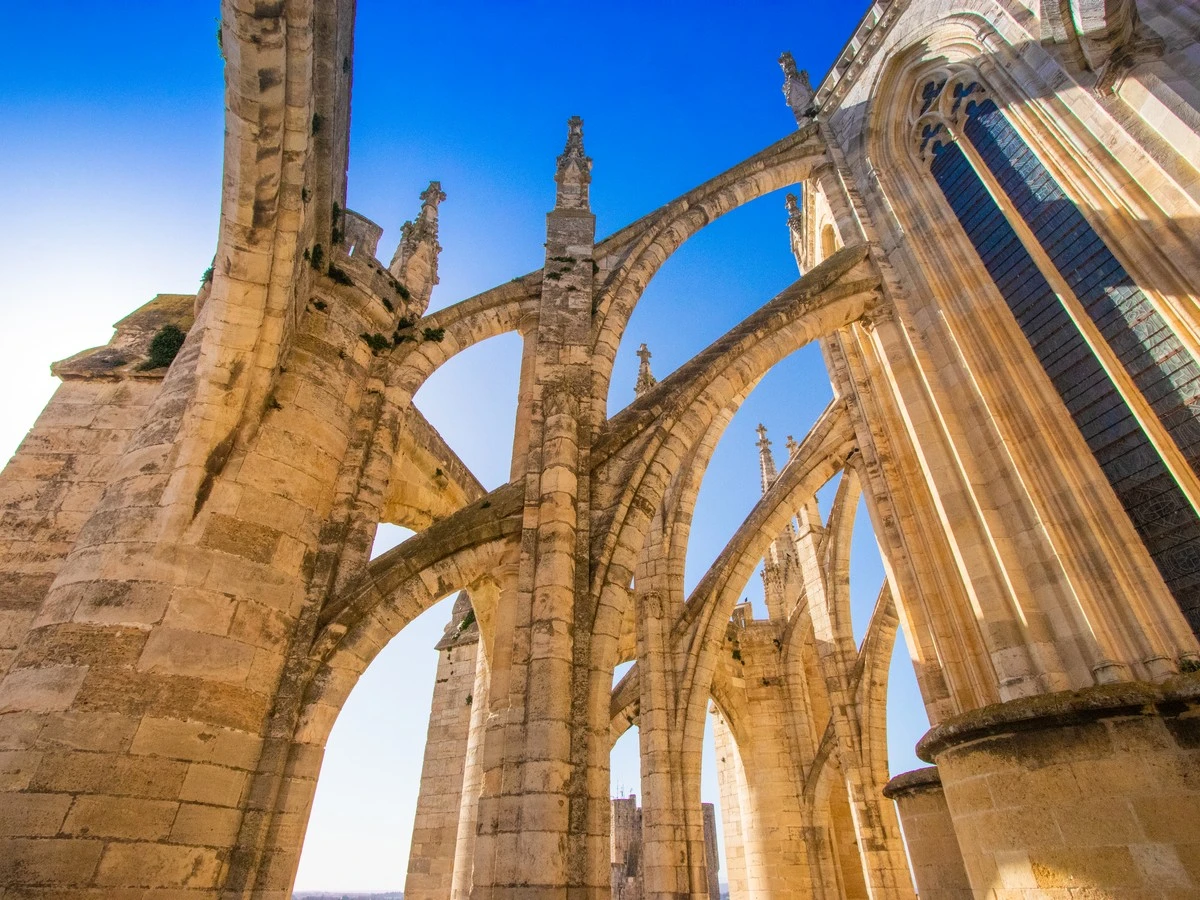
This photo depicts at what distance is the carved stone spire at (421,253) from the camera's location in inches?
297

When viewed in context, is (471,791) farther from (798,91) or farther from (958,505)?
(798,91)

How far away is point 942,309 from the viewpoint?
7453 millimetres

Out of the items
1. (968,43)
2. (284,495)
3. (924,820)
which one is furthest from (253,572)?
(968,43)

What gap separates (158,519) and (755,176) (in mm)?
8482

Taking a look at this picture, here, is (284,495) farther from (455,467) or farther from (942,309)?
(942,309)

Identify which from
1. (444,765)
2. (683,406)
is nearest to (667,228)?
(683,406)

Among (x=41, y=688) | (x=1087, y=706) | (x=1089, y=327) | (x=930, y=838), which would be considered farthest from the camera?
(x=1089, y=327)

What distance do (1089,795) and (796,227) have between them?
11.2 m

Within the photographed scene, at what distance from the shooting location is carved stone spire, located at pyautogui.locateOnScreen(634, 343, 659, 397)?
12133 millimetres

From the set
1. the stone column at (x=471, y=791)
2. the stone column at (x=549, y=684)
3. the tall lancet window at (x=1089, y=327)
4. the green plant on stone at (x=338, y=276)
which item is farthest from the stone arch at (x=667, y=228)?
the stone column at (x=471, y=791)

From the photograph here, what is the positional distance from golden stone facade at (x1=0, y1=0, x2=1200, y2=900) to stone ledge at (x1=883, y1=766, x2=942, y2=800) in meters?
0.04

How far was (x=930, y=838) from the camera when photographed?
6.04m

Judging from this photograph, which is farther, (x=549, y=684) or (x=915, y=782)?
(x=915, y=782)

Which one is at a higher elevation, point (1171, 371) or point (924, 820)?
point (1171, 371)
